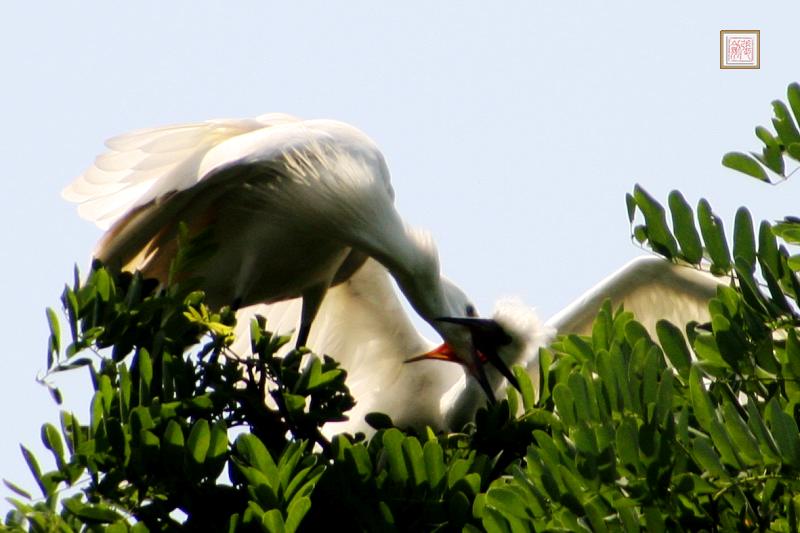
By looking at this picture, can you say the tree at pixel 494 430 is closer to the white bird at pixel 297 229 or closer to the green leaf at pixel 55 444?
the green leaf at pixel 55 444

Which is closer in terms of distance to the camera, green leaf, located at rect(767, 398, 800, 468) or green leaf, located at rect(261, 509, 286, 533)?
green leaf, located at rect(767, 398, 800, 468)

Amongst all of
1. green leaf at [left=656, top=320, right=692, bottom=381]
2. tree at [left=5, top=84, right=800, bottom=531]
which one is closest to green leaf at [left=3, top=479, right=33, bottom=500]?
tree at [left=5, top=84, right=800, bottom=531]

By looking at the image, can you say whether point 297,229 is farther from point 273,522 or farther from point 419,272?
point 273,522

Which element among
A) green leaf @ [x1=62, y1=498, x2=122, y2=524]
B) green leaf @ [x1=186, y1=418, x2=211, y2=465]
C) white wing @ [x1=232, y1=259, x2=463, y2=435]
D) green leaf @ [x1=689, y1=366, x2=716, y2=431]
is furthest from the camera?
white wing @ [x1=232, y1=259, x2=463, y2=435]

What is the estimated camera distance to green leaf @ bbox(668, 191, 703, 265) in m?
3.49

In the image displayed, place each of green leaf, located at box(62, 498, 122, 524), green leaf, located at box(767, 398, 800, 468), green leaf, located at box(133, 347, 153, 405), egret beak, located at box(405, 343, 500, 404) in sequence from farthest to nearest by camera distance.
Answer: egret beak, located at box(405, 343, 500, 404)
green leaf, located at box(133, 347, 153, 405)
green leaf, located at box(62, 498, 122, 524)
green leaf, located at box(767, 398, 800, 468)

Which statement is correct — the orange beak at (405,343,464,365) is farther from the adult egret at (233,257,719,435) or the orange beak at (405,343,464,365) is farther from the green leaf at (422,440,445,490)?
the green leaf at (422,440,445,490)

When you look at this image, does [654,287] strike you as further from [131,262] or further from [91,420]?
[91,420]

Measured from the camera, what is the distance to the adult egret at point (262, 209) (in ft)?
17.7

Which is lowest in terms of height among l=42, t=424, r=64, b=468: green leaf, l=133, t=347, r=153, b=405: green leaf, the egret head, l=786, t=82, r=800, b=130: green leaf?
the egret head

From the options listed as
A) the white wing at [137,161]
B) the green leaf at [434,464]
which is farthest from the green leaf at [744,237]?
the white wing at [137,161]

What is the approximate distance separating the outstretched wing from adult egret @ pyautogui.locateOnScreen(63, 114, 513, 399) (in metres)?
0.58

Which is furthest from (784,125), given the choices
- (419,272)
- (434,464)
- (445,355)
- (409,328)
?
(409,328)

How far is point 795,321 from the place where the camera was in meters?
3.15
